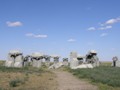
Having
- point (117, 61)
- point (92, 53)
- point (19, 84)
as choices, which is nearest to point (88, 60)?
point (92, 53)

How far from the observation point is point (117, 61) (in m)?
→ 56.7

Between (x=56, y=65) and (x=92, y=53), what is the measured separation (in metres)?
8.56

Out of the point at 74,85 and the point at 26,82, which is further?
the point at 26,82

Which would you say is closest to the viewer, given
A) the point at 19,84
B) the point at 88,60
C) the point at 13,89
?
the point at 13,89

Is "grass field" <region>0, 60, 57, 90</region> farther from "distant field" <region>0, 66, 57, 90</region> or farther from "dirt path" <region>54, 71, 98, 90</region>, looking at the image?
"dirt path" <region>54, 71, 98, 90</region>

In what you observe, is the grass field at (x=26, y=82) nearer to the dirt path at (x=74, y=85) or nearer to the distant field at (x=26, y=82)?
the distant field at (x=26, y=82)

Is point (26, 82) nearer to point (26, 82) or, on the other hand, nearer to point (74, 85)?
point (26, 82)

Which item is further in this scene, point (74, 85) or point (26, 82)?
point (26, 82)

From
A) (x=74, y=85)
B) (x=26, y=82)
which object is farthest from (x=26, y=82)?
(x=74, y=85)

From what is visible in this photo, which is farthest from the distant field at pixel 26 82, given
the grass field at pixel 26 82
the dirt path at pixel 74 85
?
the dirt path at pixel 74 85

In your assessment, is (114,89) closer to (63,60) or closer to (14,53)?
(14,53)

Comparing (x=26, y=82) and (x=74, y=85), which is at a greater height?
(x=26, y=82)

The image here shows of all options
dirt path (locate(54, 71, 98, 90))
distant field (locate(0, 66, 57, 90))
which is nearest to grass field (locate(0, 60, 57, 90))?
distant field (locate(0, 66, 57, 90))

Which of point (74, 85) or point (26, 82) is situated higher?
point (26, 82)
